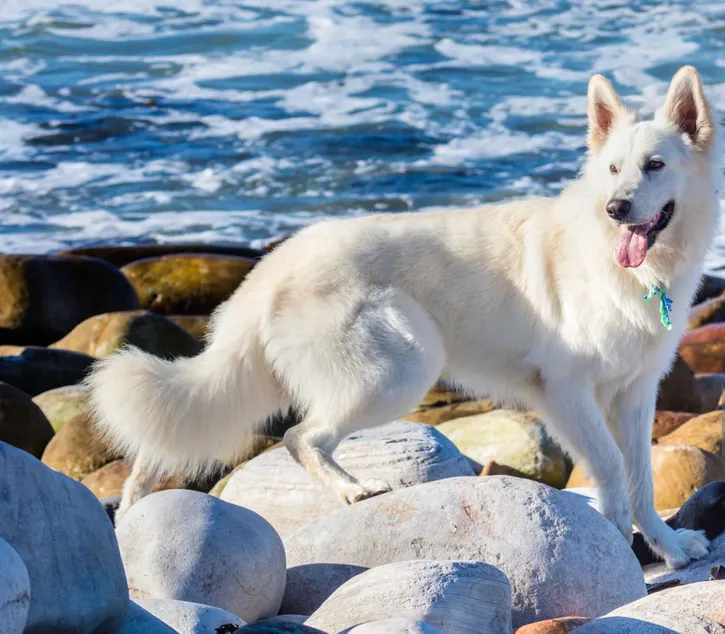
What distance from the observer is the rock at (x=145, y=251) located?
13.4 meters

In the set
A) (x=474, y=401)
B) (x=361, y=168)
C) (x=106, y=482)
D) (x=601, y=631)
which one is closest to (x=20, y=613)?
(x=601, y=631)

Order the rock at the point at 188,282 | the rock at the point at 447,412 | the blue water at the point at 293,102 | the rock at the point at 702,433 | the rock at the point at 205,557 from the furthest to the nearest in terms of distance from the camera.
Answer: the blue water at the point at 293,102 < the rock at the point at 188,282 < the rock at the point at 447,412 < the rock at the point at 702,433 < the rock at the point at 205,557

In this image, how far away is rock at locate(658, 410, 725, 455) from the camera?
262 inches

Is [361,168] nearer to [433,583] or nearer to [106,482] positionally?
[106,482]

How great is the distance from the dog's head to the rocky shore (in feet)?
3.97

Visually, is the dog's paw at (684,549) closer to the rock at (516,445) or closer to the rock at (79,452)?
the rock at (516,445)

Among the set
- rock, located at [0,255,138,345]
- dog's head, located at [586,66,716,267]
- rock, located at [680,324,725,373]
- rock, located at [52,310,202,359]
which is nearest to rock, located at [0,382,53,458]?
rock, located at [52,310,202,359]

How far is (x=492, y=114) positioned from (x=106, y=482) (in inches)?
552

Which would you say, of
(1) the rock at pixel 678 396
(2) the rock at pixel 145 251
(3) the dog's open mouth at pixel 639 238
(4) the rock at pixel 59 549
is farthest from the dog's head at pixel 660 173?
(2) the rock at pixel 145 251

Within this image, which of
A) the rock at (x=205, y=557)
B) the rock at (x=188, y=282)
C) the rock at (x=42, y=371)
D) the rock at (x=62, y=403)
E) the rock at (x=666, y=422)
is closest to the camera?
the rock at (x=205, y=557)

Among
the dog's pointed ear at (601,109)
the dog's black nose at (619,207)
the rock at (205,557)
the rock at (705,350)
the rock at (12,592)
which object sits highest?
the dog's pointed ear at (601,109)

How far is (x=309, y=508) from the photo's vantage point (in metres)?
5.58

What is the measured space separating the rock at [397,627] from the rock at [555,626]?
72 cm

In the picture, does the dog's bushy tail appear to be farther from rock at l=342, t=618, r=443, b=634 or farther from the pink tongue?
rock at l=342, t=618, r=443, b=634
